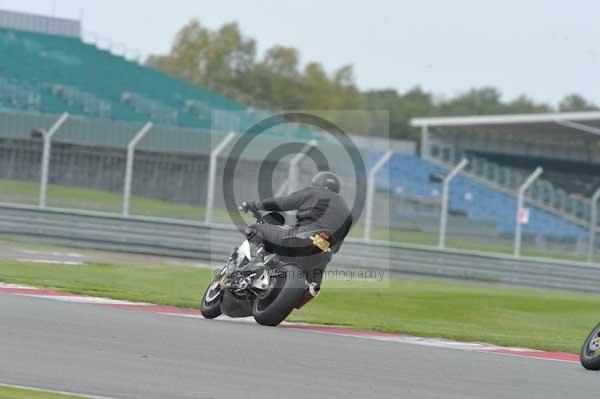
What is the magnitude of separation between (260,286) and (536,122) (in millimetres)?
35397

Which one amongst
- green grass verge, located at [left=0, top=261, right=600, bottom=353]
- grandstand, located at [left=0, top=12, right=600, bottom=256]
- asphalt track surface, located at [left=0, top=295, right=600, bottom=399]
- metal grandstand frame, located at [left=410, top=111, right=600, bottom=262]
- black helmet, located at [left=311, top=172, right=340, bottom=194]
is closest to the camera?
asphalt track surface, located at [left=0, top=295, right=600, bottom=399]

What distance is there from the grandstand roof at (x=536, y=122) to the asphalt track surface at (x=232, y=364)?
3180 cm

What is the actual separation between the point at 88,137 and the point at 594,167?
2794 centimetres

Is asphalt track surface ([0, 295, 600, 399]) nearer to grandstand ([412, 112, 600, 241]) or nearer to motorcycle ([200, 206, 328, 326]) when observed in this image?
motorcycle ([200, 206, 328, 326])

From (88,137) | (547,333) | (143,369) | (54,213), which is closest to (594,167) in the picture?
(88,137)

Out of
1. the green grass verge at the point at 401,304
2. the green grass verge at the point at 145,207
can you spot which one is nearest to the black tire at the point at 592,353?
the green grass verge at the point at 401,304

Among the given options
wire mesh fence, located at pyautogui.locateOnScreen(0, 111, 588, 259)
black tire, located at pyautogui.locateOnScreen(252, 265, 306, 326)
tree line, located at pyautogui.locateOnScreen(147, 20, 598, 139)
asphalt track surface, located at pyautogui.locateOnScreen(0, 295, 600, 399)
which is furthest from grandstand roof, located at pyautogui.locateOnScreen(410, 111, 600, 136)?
asphalt track surface, located at pyautogui.locateOnScreen(0, 295, 600, 399)

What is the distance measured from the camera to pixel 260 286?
10.4 m

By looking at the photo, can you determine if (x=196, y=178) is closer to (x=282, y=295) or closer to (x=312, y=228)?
(x=312, y=228)

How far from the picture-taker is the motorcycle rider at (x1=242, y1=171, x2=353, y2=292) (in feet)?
34.3

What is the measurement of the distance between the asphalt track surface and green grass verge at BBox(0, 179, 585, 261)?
1380 cm

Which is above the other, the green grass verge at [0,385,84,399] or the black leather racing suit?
the black leather racing suit

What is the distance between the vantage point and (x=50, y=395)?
642 centimetres

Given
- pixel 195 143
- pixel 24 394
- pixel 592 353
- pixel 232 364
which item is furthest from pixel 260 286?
pixel 195 143
